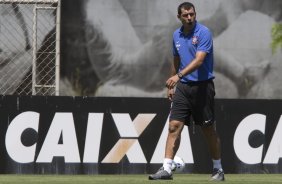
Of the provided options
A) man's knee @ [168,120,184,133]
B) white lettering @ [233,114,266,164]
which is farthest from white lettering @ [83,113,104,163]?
man's knee @ [168,120,184,133]

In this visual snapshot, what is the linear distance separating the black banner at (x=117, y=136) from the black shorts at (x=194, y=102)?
2200mm

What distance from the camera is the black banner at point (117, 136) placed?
1300 centimetres

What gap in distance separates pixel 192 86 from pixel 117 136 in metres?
2.37

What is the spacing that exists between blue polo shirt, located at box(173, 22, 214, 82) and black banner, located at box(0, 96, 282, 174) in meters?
2.33

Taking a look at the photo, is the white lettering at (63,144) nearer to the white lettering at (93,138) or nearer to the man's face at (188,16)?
the white lettering at (93,138)

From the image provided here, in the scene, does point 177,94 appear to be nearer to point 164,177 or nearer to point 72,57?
point 164,177

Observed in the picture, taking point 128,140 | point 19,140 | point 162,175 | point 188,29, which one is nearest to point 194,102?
point 188,29

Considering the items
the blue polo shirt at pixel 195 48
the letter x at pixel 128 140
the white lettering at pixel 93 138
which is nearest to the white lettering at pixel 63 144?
the white lettering at pixel 93 138

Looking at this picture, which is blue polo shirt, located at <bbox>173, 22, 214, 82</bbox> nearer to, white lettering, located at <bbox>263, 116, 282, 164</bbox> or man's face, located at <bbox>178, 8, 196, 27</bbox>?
man's face, located at <bbox>178, 8, 196, 27</bbox>

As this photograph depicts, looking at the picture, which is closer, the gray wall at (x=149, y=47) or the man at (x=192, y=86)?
the man at (x=192, y=86)

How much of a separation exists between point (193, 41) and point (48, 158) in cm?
291

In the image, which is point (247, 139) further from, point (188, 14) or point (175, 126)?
point (188, 14)

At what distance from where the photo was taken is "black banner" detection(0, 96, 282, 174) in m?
13.0

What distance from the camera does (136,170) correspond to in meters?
13.2
